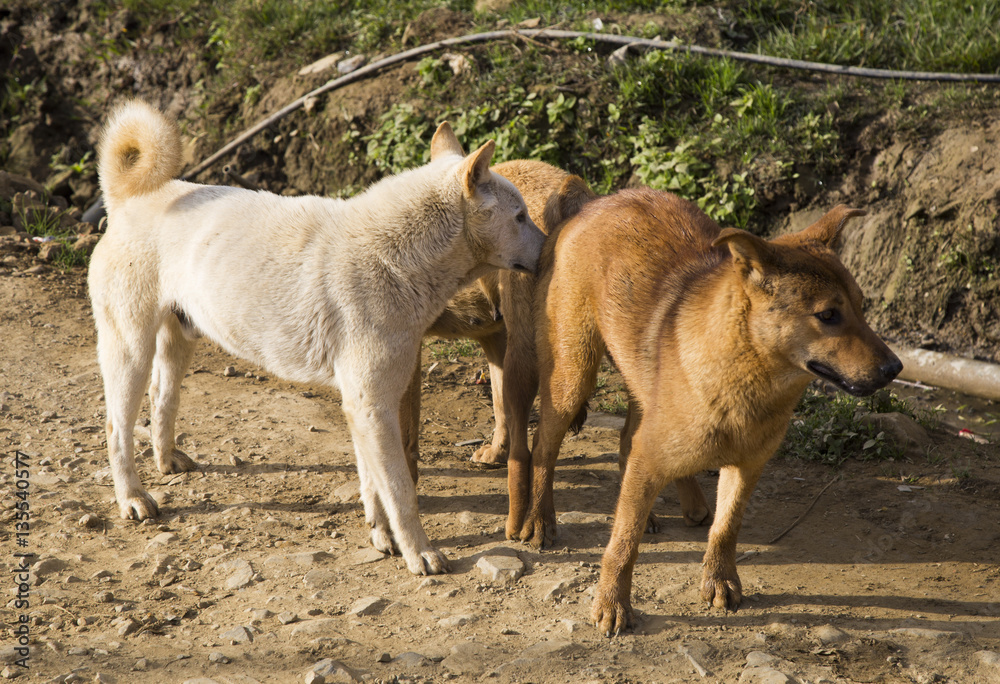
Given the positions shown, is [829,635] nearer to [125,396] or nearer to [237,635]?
[237,635]

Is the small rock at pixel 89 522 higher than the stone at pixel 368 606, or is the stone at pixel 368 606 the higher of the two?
the small rock at pixel 89 522

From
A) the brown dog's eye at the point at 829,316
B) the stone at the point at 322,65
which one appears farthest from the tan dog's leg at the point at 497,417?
the stone at the point at 322,65

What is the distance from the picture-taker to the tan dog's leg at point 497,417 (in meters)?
5.47

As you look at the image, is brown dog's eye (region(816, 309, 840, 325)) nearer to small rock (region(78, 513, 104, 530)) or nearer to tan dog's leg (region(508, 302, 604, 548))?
tan dog's leg (region(508, 302, 604, 548))

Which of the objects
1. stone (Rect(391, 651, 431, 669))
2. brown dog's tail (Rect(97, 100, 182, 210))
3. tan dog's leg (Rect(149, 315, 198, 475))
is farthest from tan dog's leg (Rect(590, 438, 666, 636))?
brown dog's tail (Rect(97, 100, 182, 210))

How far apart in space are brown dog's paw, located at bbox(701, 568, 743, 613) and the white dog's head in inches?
70.3

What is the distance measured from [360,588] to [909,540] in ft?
9.67

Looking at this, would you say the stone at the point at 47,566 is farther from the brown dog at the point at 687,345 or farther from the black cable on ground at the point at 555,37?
the black cable on ground at the point at 555,37

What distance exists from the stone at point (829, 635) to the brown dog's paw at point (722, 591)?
0.36m

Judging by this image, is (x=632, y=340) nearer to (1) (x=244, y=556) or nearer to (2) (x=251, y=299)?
(2) (x=251, y=299)

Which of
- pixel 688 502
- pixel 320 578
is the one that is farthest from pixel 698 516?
pixel 320 578

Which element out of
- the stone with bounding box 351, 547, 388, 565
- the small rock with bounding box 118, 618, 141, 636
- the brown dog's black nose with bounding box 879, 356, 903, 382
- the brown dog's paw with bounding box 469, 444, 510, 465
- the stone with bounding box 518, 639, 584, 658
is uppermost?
the brown dog's black nose with bounding box 879, 356, 903, 382

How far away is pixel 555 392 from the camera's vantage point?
4.32m

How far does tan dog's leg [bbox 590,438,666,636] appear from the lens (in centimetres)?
369
